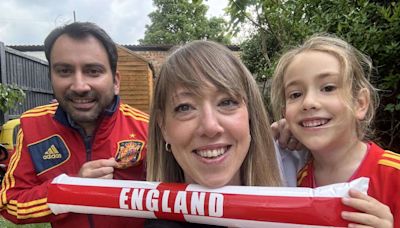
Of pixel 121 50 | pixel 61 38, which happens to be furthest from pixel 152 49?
pixel 61 38

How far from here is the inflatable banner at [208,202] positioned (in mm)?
1526

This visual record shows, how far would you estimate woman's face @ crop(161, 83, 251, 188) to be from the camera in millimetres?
1643

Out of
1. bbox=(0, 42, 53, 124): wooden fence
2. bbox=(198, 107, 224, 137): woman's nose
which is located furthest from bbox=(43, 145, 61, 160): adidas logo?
bbox=(0, 42, 53, 124): wooden fence

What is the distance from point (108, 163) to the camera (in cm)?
205

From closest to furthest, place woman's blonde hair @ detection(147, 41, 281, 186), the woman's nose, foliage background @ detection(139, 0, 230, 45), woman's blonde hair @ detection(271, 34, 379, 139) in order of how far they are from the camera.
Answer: the woman's nose < woman's blonde hair @ detection(147, 41, 281, 186) < woman's blonde hair @ detection(271, 34, 379, 139) < foliage background @ detection(139, 0, 230, 45)

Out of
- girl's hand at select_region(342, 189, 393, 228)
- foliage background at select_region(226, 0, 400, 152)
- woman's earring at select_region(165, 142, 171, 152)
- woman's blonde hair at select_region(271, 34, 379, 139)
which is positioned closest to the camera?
girl's hand at select_region(342, 189, 393, 228)

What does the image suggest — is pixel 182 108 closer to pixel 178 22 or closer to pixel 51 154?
pixel 51 154

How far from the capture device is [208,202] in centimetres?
165

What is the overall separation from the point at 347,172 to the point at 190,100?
90 cm

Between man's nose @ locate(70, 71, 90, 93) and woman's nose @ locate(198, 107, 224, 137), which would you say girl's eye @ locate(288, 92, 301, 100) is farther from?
man's nose @ locate(70, 71, 90, 93)

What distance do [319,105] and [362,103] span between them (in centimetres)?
37

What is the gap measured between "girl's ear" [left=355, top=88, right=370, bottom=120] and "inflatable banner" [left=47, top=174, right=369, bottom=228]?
2.36 ft

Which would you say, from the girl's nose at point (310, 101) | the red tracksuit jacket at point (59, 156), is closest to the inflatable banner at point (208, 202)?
the red tracksuit jacket at point (59, 156)

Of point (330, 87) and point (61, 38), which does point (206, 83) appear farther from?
point (61, 38)
